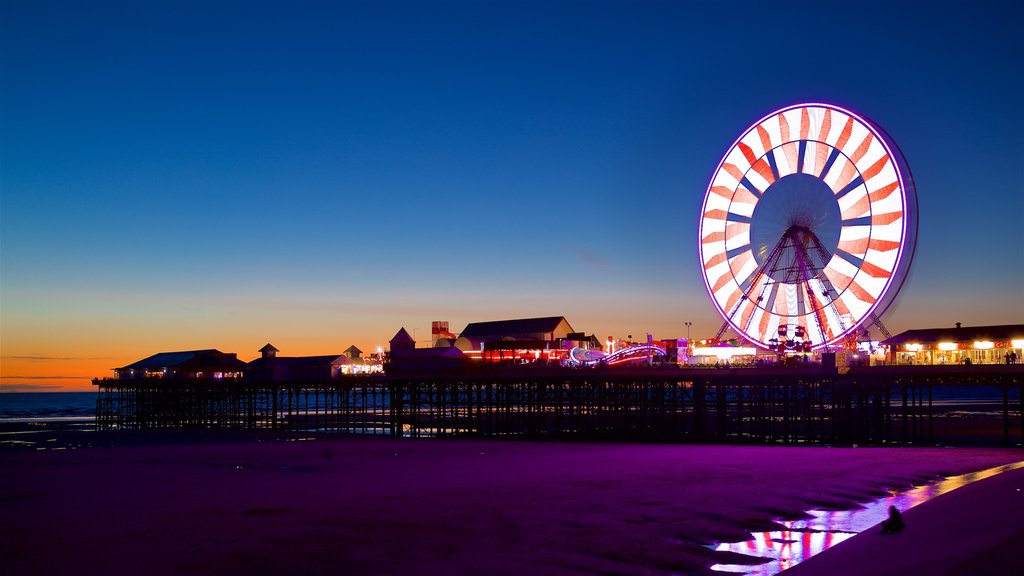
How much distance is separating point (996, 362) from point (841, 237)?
8.30 m

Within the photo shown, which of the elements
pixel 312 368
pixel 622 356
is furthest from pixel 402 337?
pixel 622 356

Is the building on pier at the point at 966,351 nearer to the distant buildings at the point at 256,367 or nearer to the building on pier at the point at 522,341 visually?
the building on pier at the point at 522,341

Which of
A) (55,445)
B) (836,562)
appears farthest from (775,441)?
(55,445)

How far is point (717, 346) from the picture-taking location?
44.3 m

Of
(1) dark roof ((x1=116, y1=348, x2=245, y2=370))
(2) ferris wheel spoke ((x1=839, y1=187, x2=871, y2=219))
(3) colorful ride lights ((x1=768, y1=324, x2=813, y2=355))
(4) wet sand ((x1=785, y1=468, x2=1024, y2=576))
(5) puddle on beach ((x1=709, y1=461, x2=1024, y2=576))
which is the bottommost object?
(5) puddle on beach ((x1=709, y1=461, x2=1024, y2=576))

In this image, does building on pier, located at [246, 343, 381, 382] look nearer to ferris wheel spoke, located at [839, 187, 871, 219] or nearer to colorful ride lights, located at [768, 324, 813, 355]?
colorful ride lights, located at [768, 324, 813, 355]

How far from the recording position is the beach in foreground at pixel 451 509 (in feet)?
41.7

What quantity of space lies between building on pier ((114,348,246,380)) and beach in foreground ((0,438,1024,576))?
45137mm

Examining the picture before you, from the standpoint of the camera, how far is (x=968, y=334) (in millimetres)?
52594

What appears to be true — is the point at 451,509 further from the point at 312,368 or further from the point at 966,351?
the point at 312,368

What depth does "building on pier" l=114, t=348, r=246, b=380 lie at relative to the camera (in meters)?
72.6

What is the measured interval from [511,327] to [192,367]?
26815mm

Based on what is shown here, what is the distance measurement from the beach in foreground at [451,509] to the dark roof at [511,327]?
3781cm

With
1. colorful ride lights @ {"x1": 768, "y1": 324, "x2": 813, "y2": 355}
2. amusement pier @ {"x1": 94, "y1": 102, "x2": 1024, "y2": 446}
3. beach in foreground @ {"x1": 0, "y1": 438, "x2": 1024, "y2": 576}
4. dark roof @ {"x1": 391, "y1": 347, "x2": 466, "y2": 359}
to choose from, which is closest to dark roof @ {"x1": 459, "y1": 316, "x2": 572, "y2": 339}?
dark roof @ {"x1": 391, "y1": 347, "x2": 466, "y2": 359}
